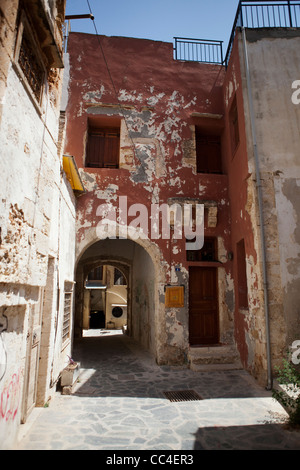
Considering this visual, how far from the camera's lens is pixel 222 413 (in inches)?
175

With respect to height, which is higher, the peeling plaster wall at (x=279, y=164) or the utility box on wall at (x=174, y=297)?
the peeling plaster wall at (x=279, y=164)

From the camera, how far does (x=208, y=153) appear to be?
29.0 ft

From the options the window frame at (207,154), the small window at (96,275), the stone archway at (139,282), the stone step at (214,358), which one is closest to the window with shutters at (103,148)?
the stone archway at (139,282)

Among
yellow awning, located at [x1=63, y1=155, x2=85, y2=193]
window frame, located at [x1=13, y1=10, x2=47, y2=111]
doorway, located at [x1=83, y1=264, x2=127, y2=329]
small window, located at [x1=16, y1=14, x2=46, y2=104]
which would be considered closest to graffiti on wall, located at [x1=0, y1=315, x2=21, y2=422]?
window frame, located at [x1=13, y1=10, x2=47, y2=111]

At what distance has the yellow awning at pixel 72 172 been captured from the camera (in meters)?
5.54

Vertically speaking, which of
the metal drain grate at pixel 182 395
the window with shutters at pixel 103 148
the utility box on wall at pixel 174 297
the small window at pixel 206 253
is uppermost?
the window with shutters at pixel 103 148

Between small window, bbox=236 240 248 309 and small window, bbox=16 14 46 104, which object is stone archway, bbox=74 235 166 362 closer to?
small window, bbox=236 240 248 309

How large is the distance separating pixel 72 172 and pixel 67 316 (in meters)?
3.08

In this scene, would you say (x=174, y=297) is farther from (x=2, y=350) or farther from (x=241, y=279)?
(x=2, y=350)

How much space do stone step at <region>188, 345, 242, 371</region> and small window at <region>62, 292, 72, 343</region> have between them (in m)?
2.87

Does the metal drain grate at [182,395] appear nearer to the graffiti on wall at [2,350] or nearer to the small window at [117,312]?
the graffiti on wall at [2,350]

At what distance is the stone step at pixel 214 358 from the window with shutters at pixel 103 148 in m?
5.30

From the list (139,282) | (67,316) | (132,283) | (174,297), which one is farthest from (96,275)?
(67,316)
